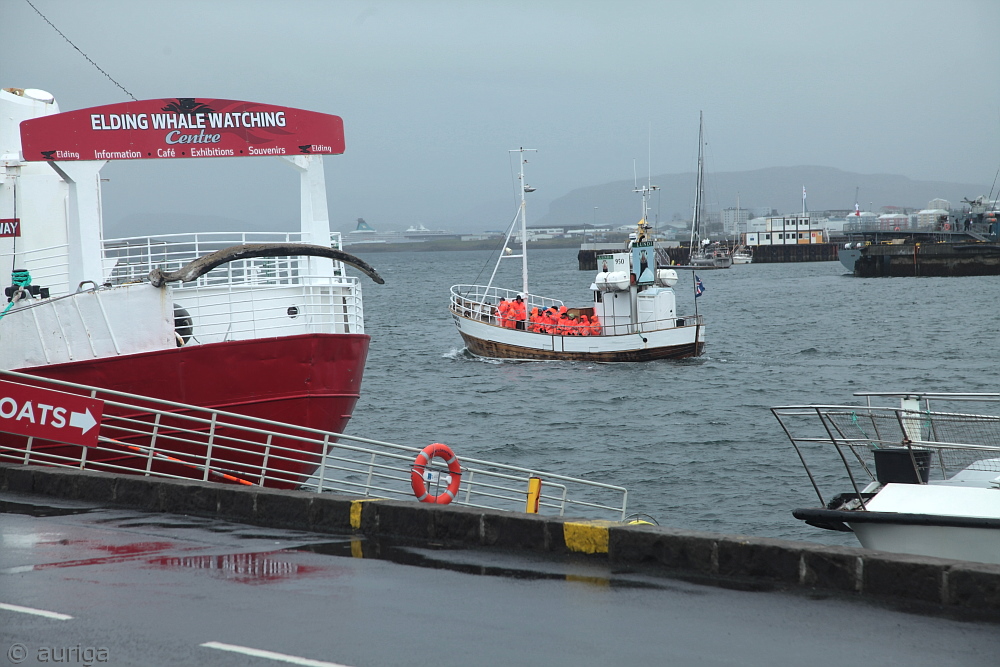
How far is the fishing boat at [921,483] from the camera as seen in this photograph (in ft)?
29.6

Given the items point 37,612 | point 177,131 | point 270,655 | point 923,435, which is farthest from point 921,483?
point 177,131

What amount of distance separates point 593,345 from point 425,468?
95.7ft

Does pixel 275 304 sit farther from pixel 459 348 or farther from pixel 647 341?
pixel 459 348

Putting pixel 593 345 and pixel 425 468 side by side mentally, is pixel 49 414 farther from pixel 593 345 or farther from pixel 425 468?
pixel 593 345

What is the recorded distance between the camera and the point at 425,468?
10188mm

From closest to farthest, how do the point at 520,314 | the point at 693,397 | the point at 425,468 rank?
1. the point at 425,468
2. the point at 693,397
3. the point at 520,314

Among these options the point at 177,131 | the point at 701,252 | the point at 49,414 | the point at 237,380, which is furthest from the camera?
the point at 701,252

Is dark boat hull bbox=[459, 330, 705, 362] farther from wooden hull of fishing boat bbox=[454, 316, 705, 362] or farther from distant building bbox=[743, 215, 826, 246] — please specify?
distant building bbox=[743, 215, 826, 246]

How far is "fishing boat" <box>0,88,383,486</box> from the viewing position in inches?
499

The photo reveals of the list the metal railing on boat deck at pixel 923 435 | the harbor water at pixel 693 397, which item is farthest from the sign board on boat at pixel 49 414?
the harbor water at pixel 693 397

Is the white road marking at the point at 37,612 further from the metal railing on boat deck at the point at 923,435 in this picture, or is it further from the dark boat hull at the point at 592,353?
the dark boat hull at the point at 592,353

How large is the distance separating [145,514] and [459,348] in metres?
40.0

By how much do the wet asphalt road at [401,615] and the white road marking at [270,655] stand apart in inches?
0.6

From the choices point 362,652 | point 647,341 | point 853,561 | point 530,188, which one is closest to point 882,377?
point 647,341
